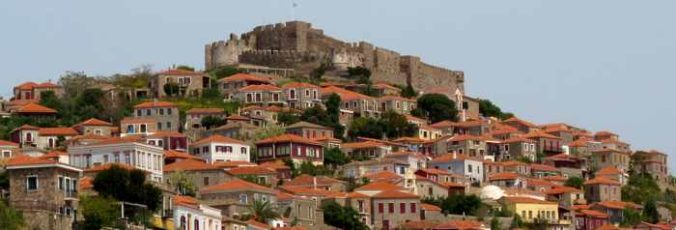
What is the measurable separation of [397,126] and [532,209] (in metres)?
17.5

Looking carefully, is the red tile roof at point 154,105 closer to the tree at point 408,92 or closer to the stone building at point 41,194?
the tree at point 408,92

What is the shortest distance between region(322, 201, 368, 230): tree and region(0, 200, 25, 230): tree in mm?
24914

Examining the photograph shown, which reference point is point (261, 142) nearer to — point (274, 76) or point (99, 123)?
point (99, 123)

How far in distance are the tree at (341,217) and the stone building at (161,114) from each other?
22213mm

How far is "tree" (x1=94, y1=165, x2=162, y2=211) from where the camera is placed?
73875 millimetres

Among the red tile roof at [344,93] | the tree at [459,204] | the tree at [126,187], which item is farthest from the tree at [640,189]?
the tree at [126,187]

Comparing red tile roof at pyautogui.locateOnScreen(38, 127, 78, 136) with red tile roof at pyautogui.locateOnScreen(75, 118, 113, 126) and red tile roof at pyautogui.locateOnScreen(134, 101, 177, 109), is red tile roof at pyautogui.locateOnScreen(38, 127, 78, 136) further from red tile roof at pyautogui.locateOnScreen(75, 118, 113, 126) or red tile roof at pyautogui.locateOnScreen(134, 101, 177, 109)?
red tile roof at pyautogui.locateOnScreen(134, 101, 177, 109)

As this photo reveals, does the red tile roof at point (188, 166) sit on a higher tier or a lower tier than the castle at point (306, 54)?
lower

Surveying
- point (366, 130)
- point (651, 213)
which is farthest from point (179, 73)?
point (651, 213)

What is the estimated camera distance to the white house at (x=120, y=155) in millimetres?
84875

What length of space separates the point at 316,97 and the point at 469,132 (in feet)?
28.8

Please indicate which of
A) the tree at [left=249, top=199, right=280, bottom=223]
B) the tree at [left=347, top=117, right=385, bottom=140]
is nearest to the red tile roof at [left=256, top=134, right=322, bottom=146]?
the tree at [left=347, top=117, right=385, bottom=140]

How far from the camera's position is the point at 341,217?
88.8 meters

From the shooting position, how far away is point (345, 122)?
384ft
